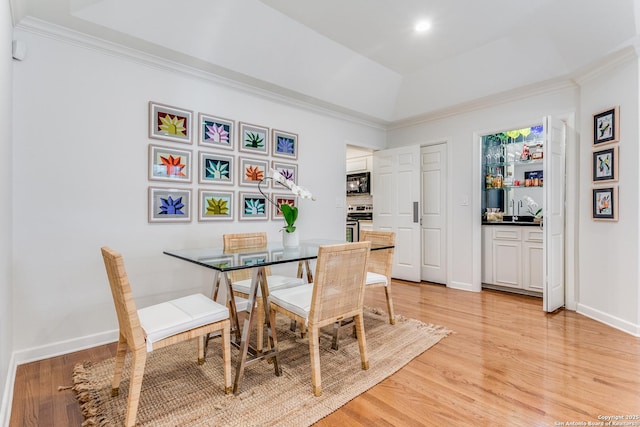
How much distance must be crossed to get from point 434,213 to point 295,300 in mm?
3244

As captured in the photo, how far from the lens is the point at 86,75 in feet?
8.17

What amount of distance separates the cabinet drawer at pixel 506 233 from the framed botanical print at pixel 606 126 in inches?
52.5

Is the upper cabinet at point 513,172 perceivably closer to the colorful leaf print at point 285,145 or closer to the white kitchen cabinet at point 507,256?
the white kitchen cabinet at point 507,256

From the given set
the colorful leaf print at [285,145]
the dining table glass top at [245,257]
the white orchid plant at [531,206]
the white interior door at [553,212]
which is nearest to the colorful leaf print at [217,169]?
the colorful leaf print at [285,145]

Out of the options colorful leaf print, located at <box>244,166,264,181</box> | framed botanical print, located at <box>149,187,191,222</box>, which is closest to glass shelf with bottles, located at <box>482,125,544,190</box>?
colorful leaf print, located at <box>244,166,264,181</box>

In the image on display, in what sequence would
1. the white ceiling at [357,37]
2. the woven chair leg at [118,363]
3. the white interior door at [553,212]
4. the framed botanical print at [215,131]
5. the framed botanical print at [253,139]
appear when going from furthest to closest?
the framed botanical print at [253,139] < the white interior door at [553,212] < the framed botanical print at [215,131] < the white ceiling at [357,37] < the woven chair leg at [118,363]

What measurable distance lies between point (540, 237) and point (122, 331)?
4327 mm

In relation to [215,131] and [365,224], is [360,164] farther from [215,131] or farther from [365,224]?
[215,131]

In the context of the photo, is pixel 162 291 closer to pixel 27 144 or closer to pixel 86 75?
pixel 27 144

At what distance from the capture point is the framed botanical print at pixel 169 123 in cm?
280

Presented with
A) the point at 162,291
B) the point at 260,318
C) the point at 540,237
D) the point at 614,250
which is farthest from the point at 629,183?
the point at 162,291

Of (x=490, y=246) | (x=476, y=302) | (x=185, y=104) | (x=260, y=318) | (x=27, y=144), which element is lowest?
(x=476, y=302)

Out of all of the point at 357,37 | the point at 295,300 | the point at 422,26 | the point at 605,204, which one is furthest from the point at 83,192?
the point at 605,204

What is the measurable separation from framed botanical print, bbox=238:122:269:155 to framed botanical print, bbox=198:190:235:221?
0.53 metres
